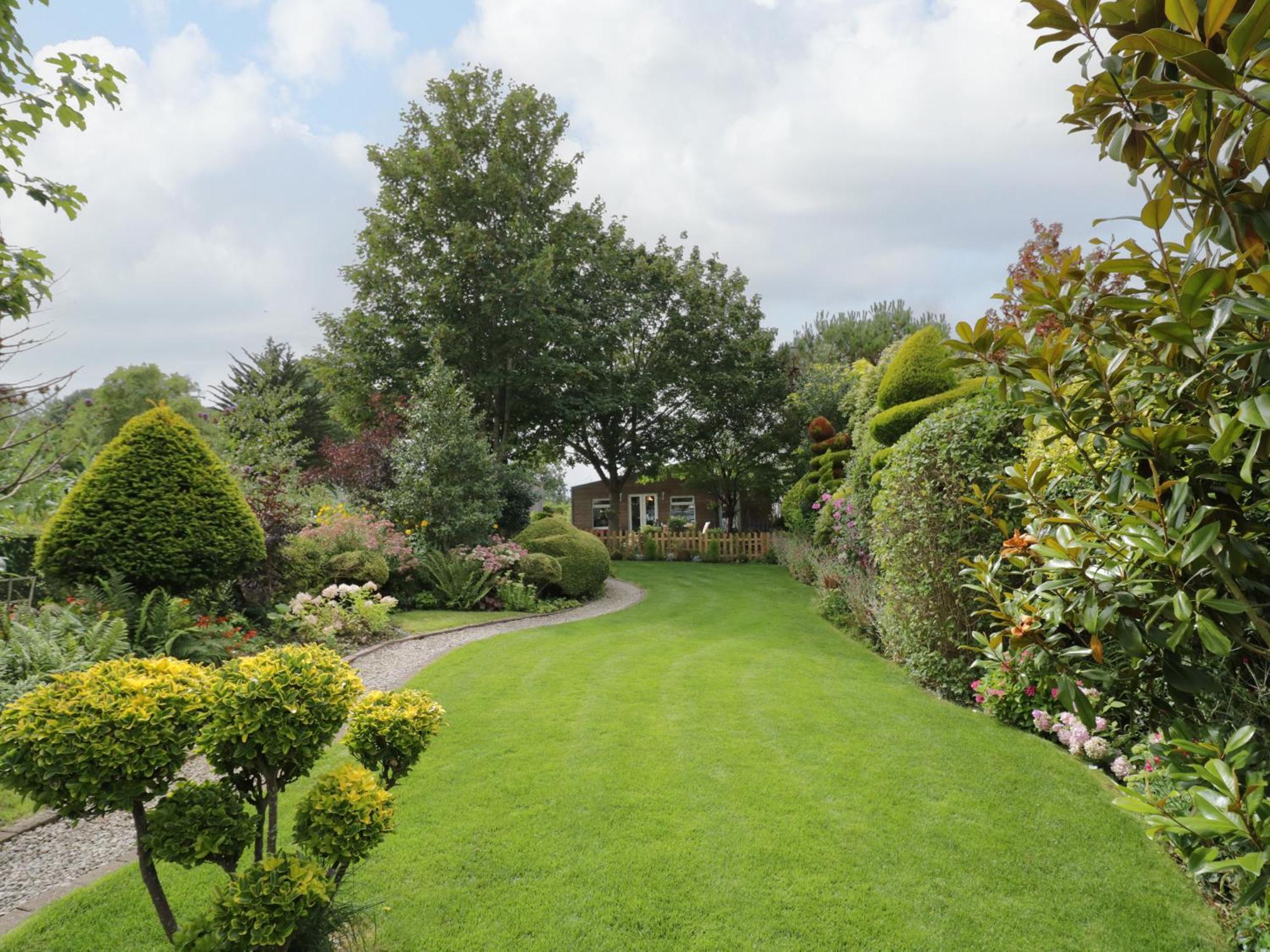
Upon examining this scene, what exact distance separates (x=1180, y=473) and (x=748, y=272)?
2270cm

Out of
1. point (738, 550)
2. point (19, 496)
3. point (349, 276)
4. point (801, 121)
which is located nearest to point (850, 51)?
point (801, 121)

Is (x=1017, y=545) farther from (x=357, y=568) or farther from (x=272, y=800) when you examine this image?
(x=357, y=568)

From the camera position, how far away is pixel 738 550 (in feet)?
69.3

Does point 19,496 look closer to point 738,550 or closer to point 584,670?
point 584,670

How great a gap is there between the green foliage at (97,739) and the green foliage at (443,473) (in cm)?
1062

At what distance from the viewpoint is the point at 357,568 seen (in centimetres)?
1005

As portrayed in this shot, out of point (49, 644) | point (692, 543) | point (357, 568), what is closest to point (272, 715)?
point (49, 644)

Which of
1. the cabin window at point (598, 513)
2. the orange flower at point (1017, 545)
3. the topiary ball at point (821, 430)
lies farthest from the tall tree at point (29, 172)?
the cabin window at point (598, 513)

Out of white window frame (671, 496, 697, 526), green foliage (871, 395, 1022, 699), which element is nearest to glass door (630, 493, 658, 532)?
white window frame (671, 496, 697, 526)

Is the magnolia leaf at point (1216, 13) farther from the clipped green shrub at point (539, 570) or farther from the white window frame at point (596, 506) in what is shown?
the white window frame at point (596, 506)

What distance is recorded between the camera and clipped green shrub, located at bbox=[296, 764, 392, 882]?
88.3 inches

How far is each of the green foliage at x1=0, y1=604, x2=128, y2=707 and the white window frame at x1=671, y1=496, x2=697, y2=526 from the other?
24.9 meters

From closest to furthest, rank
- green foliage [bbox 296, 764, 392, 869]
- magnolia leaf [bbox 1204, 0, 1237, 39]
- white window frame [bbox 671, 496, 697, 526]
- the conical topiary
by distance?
magnolia leaf [bbox 1204, 0, 1237, 39]
green foliage [bbox 296, 764, 392, 869]
the conical topiary
white window frame [bbox 671, 496, 697, 526]

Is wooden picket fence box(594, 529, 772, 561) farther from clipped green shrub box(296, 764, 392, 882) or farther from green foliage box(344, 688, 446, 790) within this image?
clipped green shrub box(296, 764, 392, 882)
